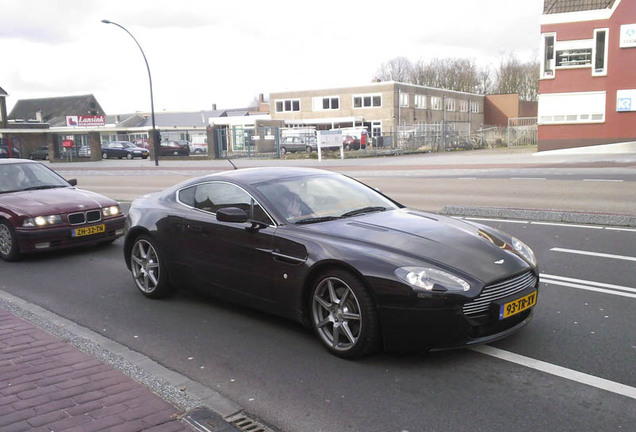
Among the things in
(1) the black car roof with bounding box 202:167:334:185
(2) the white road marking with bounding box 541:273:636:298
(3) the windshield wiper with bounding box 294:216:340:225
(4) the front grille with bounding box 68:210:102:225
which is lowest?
(2) the white road marking with bounding box 541:273:636:298

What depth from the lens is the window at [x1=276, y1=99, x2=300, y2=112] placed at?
68500 millimetres

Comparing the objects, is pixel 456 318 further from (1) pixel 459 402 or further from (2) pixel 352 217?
(2) pixel 352 217

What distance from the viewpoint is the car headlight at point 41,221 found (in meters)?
8.06

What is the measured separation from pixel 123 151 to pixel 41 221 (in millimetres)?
41816

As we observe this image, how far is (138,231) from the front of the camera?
6.36 metres

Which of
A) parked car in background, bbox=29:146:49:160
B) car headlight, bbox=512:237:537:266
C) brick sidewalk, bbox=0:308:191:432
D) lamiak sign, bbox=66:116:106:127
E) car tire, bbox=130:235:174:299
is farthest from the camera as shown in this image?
lamiak sign, bbox=66:116:106:127

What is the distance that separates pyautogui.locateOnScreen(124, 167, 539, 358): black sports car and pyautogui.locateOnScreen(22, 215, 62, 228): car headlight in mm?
2553

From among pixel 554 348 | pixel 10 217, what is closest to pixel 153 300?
pixel 10 217

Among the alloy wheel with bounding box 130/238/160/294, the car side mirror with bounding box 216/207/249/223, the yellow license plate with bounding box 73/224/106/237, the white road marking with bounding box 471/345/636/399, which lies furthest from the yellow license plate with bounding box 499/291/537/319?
the yellow license plate with bounding box 73/224/106/237

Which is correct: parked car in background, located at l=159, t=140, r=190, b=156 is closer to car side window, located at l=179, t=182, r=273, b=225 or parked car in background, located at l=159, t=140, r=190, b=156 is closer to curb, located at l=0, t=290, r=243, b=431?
car side window, located at l=179, t=182, r=273, b=225

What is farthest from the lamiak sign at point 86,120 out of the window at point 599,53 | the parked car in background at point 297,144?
the window at point 599,53

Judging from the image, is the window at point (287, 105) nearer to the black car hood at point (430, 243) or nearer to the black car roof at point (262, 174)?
the black car roof at point (262, 174)

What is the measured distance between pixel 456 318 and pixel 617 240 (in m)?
5.51

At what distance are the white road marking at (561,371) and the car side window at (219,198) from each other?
2148mm
